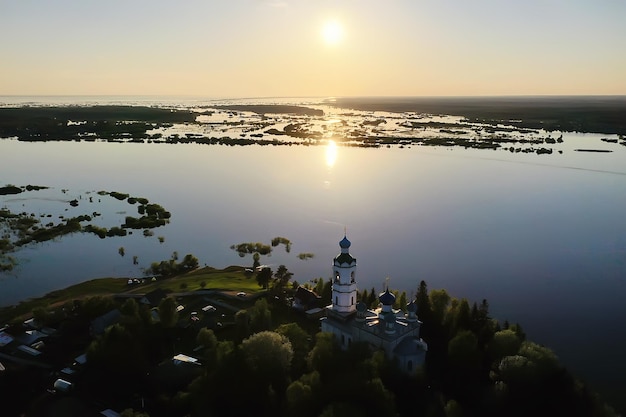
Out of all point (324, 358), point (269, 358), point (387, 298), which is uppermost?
point (387, 298)

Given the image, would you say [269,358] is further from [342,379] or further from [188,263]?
[188,263]

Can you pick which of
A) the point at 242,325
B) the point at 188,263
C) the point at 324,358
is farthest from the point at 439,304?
the point at 188,263

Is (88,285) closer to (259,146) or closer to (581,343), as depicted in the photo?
(581,343)

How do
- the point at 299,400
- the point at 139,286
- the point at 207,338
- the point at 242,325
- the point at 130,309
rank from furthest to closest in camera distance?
1. the point at 139,286
2. the point at 130,309
3. the point at 242,325
4. the point at 207,338
5. the point at 299,400

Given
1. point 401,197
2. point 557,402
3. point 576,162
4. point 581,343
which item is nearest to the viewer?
point 557,402

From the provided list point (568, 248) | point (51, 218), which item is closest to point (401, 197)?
point (568, 248)

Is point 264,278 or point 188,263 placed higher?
point 264,278
